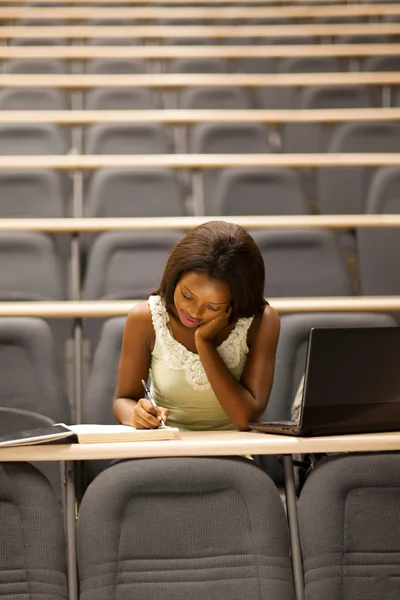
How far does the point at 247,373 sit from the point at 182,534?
18cm

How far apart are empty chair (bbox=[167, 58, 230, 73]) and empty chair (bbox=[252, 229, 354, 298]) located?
66 centimetres

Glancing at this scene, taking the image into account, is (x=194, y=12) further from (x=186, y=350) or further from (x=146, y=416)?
(x=146, y=416)

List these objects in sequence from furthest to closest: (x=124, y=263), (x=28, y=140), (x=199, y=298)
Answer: (x=28, y=140) → (x=124, y=263) → (x=199, y=298)

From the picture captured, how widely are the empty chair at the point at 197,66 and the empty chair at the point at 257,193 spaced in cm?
48

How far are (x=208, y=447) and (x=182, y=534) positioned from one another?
0.17 ft

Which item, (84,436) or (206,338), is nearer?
(84,436)

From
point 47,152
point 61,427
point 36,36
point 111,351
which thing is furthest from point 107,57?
point 61,427

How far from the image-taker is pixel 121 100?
1389mm

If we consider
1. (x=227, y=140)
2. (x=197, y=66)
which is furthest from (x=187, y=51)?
(x=227, y=140)

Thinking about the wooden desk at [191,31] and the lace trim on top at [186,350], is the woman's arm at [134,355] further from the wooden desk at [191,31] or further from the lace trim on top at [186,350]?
the wooden desk at [191,31]

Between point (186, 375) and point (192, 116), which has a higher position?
point (192, 116)

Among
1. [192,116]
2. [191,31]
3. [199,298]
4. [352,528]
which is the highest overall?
[191,31]

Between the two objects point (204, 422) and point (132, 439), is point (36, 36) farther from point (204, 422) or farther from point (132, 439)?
point (132, 439)

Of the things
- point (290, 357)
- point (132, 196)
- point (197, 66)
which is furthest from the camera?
point (197, 66)
